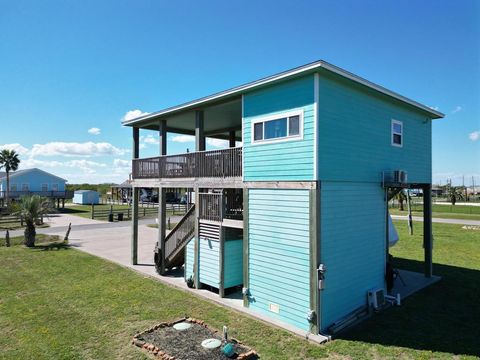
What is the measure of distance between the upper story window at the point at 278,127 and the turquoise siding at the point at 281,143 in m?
0.14

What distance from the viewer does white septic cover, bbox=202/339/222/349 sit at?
23.1ft

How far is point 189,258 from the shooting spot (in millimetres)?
12000

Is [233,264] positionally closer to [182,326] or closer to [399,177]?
[182,326]

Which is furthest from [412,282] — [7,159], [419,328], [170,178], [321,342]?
[7,159]

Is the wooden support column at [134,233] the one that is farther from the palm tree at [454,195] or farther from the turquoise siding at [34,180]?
the palm tree at [454,195]

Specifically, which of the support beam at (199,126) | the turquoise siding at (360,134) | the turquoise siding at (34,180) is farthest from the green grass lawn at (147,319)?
the turquoise siding at (34,180)

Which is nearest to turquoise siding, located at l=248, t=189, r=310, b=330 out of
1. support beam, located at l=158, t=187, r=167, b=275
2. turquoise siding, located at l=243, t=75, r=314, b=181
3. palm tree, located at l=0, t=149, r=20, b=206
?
turquoise siding, located at l=243, t=75, r=314, b=181

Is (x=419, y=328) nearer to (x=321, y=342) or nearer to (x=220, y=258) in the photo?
(x=321, y=342)

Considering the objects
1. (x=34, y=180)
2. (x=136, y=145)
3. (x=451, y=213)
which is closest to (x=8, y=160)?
(x=34, y=180)

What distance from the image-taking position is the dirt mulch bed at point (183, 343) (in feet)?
22.2

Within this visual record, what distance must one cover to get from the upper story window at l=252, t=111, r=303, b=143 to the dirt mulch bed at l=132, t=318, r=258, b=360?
5219 millimetres

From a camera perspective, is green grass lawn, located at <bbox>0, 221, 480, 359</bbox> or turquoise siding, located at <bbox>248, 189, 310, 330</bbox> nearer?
green grass lawn, located at <bbox>0, 221, 480, 359</bbox>

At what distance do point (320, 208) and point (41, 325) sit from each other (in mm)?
7796

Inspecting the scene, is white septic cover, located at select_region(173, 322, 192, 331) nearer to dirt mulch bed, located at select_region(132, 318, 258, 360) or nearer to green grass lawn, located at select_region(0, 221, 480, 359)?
dirt mulch bed, located at select_region(132, 318, 258, 360)
